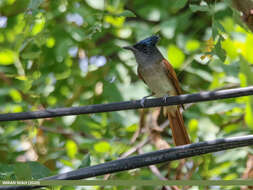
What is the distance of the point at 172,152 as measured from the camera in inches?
76.4

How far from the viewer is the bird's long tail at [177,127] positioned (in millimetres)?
3271

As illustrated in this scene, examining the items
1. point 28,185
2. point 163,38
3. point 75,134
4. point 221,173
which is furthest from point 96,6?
point 28,185

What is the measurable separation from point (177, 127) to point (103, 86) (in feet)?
2.42

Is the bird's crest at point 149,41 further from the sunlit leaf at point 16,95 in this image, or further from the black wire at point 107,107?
the black wire at point 107,107

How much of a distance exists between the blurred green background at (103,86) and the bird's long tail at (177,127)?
0.20 metres

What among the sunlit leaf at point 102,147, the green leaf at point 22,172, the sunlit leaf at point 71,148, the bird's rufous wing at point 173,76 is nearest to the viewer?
the green leaf at point 22,172

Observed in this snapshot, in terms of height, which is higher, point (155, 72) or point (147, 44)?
point (147, 44)

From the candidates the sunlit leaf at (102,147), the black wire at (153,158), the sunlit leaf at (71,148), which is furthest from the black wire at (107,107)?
the sunlit leaf at (71,148)

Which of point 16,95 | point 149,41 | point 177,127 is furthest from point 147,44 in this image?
point 16,95

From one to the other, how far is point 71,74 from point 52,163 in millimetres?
912

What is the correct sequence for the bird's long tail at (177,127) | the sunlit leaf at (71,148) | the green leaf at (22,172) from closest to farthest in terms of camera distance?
the green leaf at (22,172)
the bird's long tail at (177,127)
the sunlit leaf at (71,148)

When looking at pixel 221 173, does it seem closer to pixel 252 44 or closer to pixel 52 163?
pixel 252 44

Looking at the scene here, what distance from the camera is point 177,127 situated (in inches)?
138

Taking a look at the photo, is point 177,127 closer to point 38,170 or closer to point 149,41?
point 149,41
